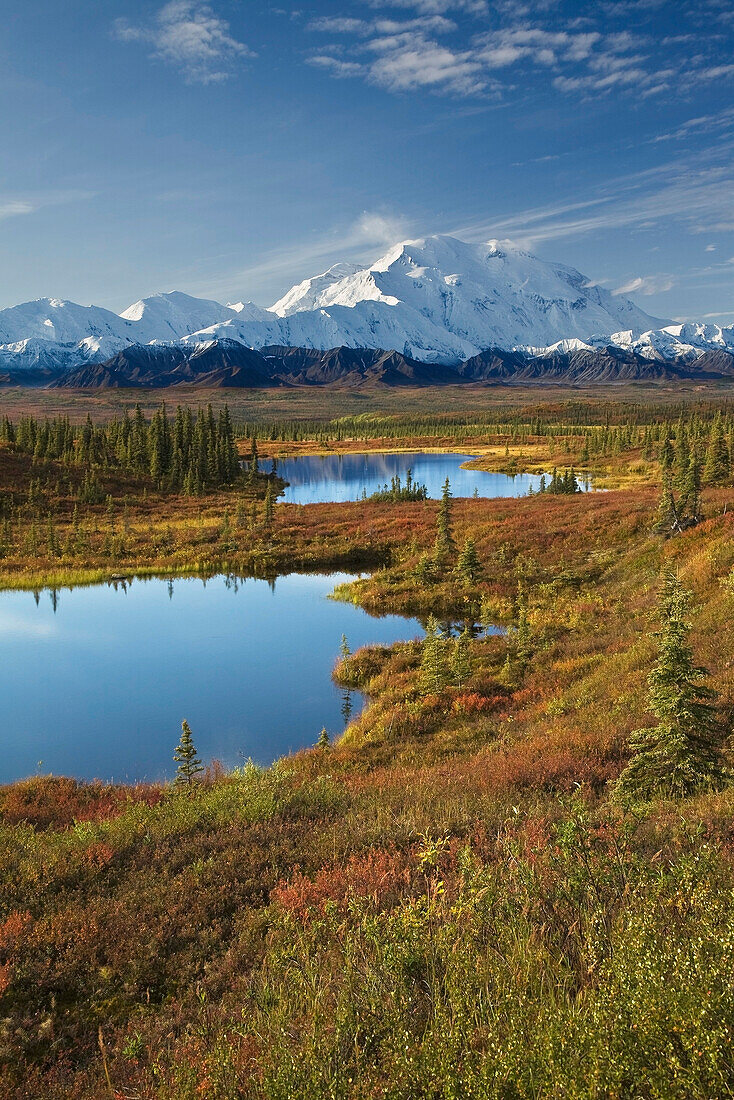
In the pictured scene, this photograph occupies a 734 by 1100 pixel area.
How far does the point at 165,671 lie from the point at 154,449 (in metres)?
59.3

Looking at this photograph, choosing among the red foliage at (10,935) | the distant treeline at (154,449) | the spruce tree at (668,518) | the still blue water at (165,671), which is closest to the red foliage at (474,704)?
the still blue water at (165,671)

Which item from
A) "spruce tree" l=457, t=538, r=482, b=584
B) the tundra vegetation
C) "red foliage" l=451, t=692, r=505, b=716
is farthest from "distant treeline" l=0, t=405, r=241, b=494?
the tundra vegetation

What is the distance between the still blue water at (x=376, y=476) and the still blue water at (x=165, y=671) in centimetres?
3758

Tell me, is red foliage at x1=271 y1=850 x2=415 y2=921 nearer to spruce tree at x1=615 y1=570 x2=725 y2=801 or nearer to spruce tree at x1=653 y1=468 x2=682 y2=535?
spruce tree at x1=615 y1=570 x2=725 y2=801

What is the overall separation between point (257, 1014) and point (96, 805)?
945 centimetres

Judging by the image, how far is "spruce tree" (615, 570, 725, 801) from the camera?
9164 millimetres

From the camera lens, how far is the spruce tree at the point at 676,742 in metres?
9.16

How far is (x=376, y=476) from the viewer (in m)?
109

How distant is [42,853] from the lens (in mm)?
8852

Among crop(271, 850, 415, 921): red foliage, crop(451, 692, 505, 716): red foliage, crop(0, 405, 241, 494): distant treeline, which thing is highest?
crop(0, 405, 241, 494): distant treeline

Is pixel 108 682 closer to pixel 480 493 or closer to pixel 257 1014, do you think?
pixel 257 1014

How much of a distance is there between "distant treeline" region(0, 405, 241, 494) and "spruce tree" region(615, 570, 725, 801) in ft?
223

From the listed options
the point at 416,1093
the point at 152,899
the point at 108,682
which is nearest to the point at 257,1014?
the point at 416,1093

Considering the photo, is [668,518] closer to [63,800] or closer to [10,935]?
[63,800]
